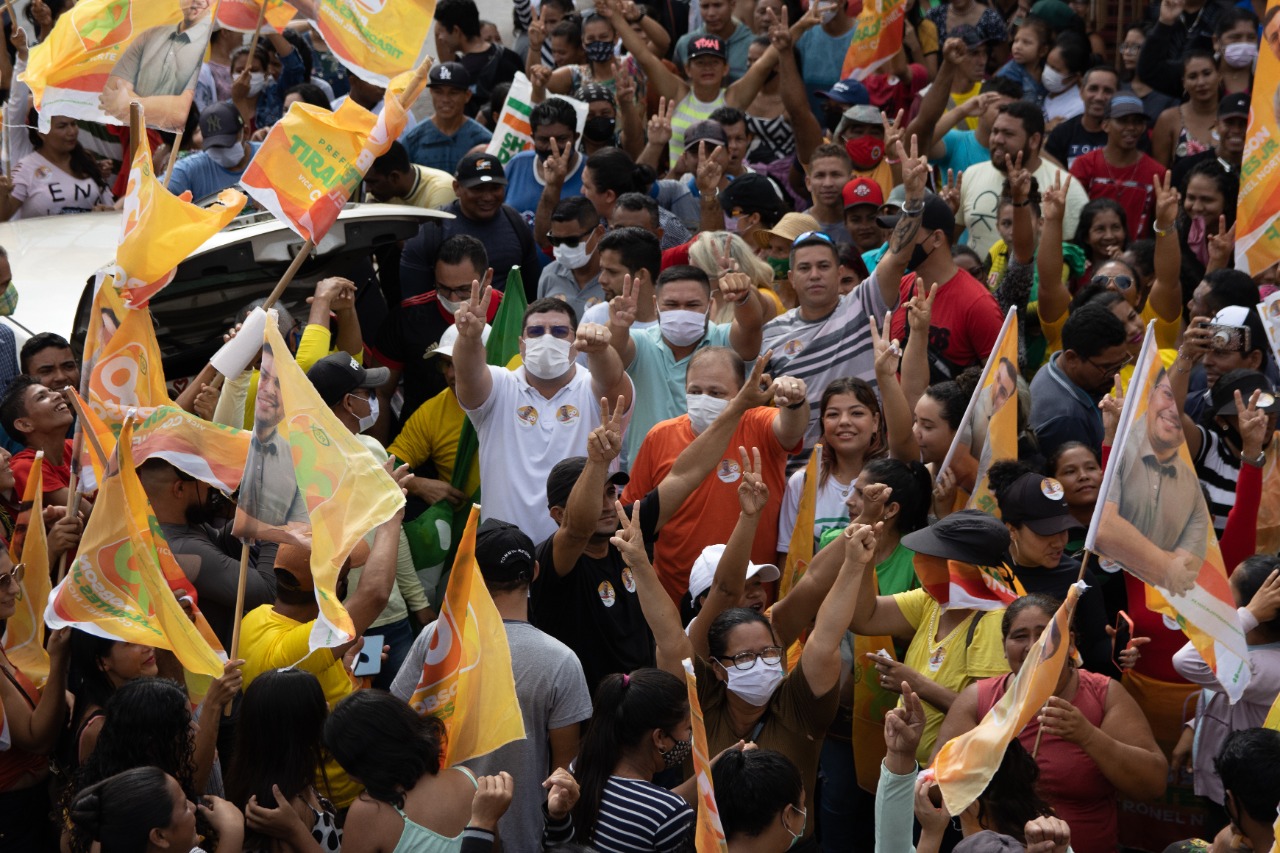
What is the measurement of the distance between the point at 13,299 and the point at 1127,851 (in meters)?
5.28

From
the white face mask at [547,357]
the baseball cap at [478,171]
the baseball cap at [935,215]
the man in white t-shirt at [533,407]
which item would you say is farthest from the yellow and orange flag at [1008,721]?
the baseball cap at [478,171]

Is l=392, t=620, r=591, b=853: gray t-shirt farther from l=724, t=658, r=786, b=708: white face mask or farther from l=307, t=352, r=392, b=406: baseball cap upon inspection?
l=307, t=352, r=392, b=406: baseball cap

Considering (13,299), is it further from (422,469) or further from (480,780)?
(480,780)

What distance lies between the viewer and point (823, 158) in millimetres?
8312

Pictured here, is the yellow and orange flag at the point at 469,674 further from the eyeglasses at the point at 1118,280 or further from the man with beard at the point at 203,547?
the eyeglasses at the point at 1118,280

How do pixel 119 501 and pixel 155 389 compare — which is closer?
pixel 119 501

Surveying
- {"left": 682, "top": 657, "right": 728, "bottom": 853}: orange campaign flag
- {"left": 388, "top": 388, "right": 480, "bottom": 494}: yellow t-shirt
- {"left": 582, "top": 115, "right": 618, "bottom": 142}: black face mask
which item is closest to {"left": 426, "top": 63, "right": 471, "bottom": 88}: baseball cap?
{"left": 582, "top": 115, "right": 618, "bottom": 142}: black face mask

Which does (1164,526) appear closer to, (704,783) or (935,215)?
(704,783)

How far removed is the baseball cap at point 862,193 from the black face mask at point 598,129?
186 centimetres

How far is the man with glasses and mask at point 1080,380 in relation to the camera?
6.47 metres

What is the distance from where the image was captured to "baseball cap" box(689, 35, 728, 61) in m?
9.94

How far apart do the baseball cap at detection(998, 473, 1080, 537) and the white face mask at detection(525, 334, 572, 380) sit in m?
1.97

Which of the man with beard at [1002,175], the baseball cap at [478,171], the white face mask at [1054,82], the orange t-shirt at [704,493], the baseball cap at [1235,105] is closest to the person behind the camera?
the orange t-shirt at [704,493]

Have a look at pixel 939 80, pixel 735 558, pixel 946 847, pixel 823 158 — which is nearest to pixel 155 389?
pixel 735 558
